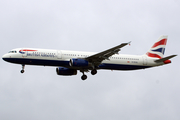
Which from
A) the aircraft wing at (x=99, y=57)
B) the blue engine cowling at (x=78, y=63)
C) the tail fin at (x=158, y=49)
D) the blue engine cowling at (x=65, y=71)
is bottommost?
the blue engine cowling at (x=65, y=71)

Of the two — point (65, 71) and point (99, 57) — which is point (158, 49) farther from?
point (65, 71)

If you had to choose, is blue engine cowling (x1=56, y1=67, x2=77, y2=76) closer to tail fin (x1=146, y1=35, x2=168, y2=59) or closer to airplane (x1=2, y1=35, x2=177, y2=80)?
airplane (x1=2, y1=35, x2=177, y2=80)

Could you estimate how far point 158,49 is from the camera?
53.1 metres

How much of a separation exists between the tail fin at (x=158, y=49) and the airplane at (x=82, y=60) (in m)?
0.28

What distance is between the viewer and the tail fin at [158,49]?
52.2 m

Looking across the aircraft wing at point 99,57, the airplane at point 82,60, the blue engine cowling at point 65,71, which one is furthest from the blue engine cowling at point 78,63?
the blue engine cowling at point 65,71

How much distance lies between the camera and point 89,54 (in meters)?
47.1

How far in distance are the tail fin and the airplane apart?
0.92 ft

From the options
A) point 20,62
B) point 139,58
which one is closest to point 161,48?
point 139,58

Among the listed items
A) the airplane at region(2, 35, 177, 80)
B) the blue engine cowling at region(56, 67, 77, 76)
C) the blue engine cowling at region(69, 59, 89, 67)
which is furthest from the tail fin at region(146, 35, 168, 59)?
the blue engine cowling at region(56, 67, 77, 76)

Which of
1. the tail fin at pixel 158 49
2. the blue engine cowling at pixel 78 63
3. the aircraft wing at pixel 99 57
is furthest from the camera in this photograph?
the tail fin at pixel 158 49

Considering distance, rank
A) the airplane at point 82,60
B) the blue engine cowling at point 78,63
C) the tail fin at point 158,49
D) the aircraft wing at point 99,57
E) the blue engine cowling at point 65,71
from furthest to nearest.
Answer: the tail fin at point 158,49
the blue engine cowling at point 65,71
the blue engine cowling at point 78,63
the aircraft wing at point 99,57
the airplane at point 82,60

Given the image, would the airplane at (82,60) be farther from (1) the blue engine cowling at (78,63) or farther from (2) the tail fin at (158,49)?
(2) the tail fin at (158,49)

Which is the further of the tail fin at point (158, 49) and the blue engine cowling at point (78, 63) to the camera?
the tail fin at point (158, 49)
